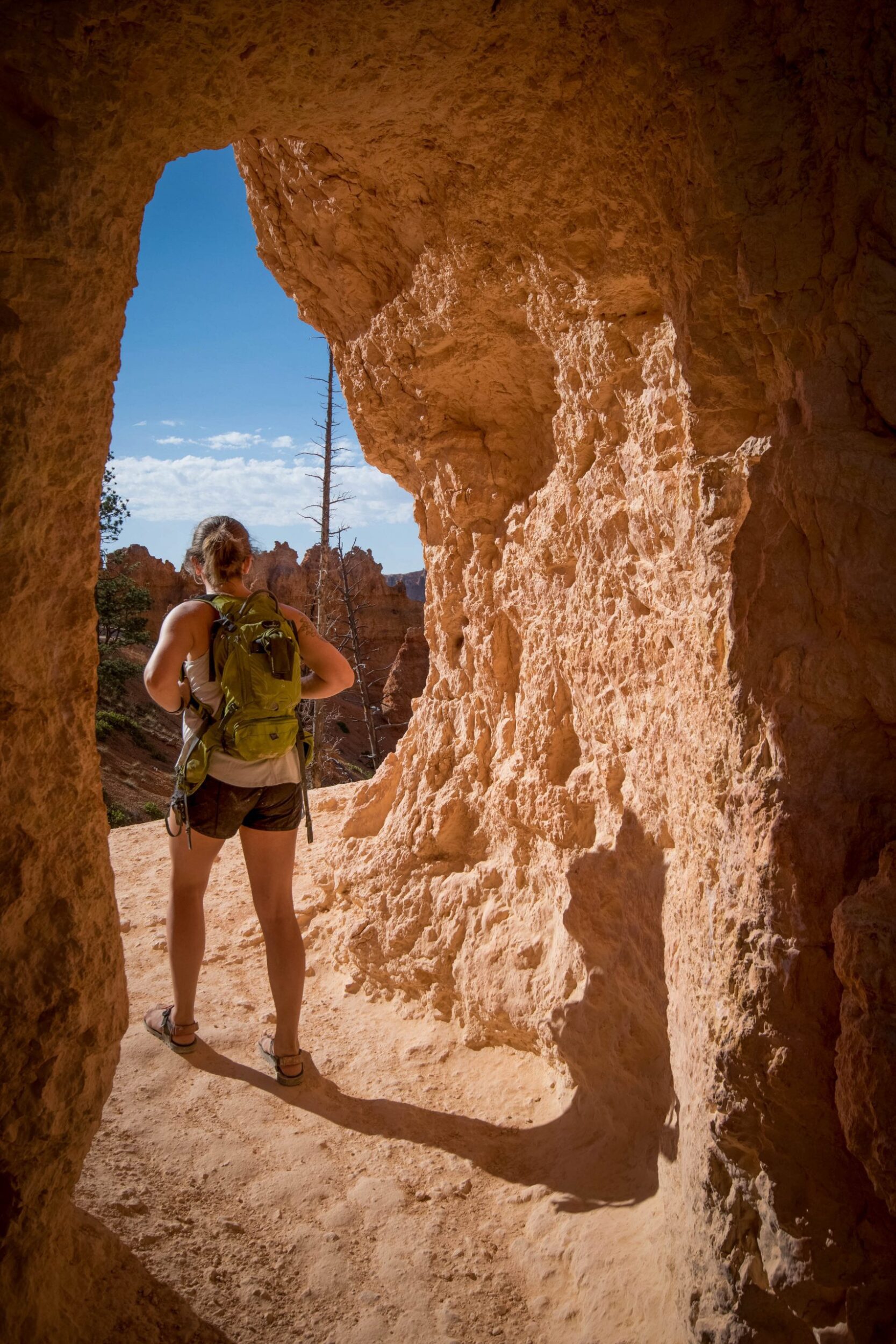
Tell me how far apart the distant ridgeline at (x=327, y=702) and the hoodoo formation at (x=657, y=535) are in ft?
32.8

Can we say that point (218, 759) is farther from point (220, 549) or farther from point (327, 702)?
point (327, 702)

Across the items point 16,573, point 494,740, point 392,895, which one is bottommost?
point 392,895

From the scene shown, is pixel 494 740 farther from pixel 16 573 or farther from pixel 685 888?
pixel 16 573

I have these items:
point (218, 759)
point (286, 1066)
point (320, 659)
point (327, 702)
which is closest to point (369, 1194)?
point (286, 1066)

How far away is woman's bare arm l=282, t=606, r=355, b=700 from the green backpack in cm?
17

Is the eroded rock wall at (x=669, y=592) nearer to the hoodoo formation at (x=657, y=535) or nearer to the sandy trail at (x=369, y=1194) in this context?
the hoodoo formation at (x=657, y=535)

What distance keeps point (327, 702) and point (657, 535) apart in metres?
19.6

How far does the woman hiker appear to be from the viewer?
268 cm

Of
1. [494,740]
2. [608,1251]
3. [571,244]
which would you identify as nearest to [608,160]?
[571,244]

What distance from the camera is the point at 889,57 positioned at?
169cm

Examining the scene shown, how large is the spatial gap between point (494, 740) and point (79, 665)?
2.13 metres

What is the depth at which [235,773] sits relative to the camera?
8.98ft

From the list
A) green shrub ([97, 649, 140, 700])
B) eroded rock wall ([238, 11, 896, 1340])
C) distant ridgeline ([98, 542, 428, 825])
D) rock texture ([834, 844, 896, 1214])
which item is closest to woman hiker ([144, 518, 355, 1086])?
eroded rock wall ([238, 11, 896, 1340])

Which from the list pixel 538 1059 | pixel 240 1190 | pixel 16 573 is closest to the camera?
pixel 16 573
